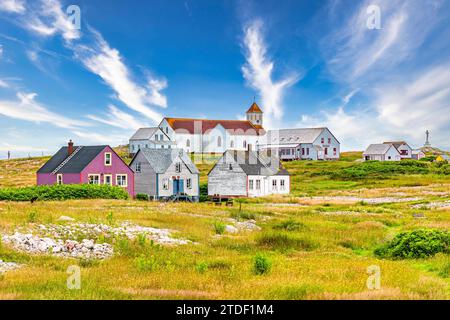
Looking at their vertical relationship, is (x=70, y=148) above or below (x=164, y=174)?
above

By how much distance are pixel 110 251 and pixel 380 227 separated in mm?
17369

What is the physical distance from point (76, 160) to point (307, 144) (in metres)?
73.9

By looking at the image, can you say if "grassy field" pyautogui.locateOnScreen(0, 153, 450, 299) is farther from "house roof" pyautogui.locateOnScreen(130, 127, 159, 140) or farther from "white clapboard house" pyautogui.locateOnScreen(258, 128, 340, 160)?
"house roof" pyautogui.locateOnScreen(130, 127, 159, 140)

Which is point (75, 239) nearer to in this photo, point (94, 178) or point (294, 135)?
point (94, 178)

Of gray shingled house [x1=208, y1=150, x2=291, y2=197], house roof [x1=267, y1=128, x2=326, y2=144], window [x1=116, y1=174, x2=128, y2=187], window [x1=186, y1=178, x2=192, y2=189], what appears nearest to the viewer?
window [x1=116, y1=174, x2=128, y2=187]

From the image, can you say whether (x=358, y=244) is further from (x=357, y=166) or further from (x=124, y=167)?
(x=357, y=166)

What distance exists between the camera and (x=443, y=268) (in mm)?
14141

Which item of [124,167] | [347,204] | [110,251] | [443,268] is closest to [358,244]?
[443,268]

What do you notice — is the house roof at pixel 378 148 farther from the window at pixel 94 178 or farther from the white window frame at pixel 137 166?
the window at pixel 94 178

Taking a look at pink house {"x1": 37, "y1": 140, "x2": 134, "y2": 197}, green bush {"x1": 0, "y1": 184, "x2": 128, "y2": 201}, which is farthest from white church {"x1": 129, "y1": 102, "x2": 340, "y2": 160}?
green bush {"x1": 0, "y1": 184, "x2": 128, "y2": 201}

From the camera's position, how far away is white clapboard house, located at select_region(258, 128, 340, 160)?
379ft

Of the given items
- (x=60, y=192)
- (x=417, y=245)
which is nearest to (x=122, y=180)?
(x=60, y=192)

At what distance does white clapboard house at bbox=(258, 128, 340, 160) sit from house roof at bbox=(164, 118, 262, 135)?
31.7 ft

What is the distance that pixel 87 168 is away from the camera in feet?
169
